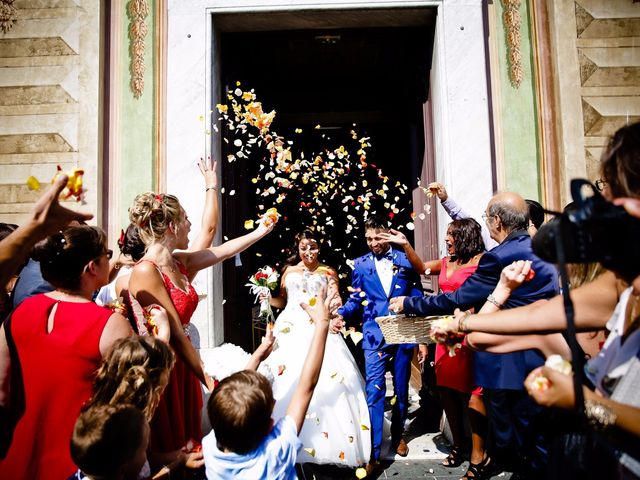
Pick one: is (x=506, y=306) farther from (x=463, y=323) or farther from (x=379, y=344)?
(x=379, y=344)

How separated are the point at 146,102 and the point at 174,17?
1034mm

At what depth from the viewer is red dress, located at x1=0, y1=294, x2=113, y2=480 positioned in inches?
76.9

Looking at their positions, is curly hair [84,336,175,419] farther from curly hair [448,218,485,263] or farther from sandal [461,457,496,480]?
curly hair [448,218,485,263]

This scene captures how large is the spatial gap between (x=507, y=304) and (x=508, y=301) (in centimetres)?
2

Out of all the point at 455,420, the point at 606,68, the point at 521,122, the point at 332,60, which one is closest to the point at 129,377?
the point at 455,420

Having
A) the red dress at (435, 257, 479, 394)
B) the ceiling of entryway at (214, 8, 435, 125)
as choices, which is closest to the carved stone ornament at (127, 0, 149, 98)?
the ceiling of entryway at (214, 8, 435, 125)

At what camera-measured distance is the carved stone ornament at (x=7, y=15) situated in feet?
17.5

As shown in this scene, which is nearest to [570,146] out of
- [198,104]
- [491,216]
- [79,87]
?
[491,216]

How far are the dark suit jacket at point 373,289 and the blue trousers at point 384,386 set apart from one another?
15cm

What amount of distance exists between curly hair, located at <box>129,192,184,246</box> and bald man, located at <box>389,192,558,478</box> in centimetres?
178

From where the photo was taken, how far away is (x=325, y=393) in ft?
12.8

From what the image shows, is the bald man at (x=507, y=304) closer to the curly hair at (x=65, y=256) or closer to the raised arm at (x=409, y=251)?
the raised arm at (x=409, y=251)

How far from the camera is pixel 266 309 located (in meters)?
4.85

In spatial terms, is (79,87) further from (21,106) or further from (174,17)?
(174,17)
